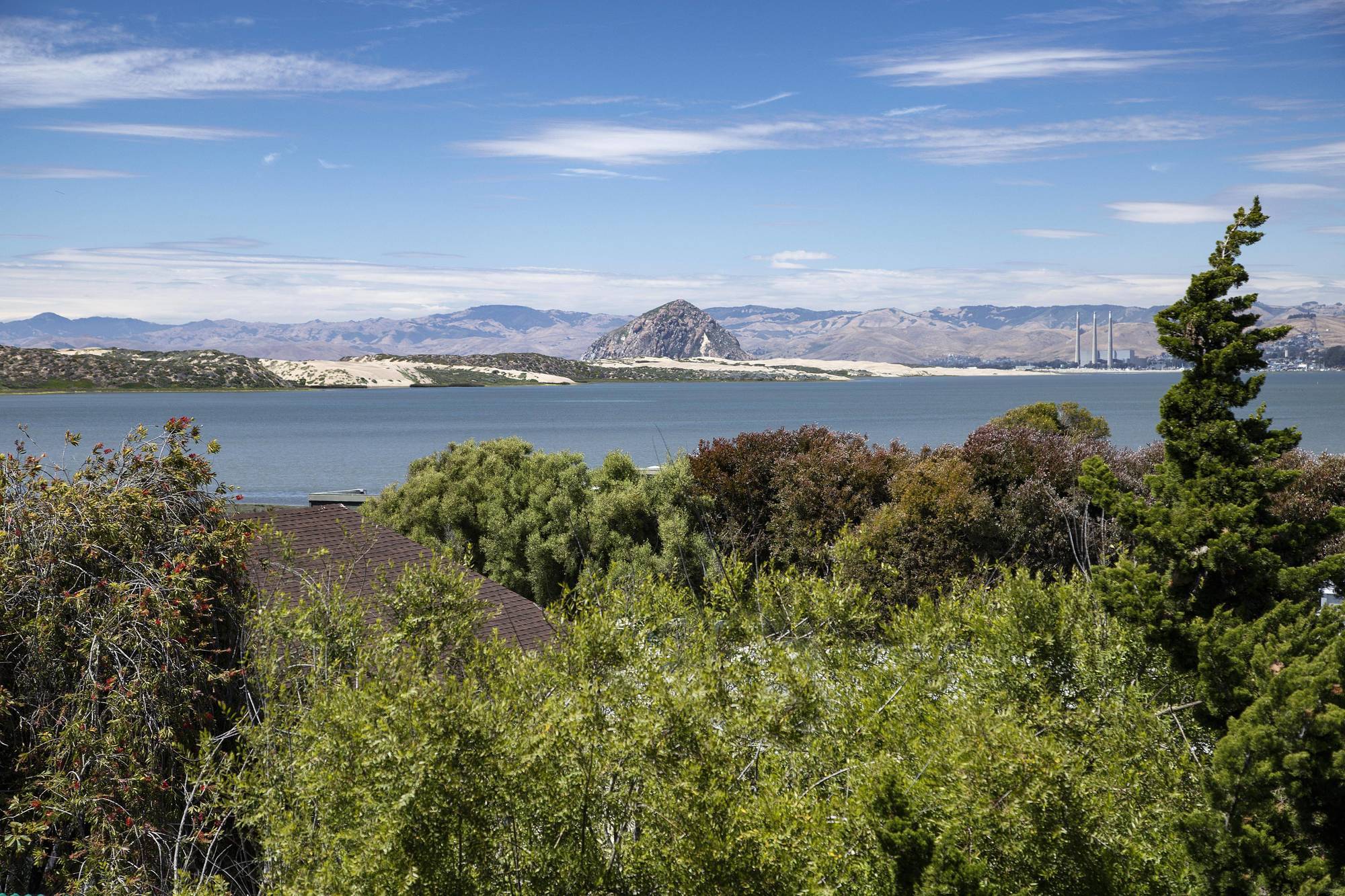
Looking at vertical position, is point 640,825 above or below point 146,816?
above

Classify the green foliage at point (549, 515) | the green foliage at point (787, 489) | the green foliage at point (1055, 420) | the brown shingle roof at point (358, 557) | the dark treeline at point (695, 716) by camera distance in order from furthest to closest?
1. the green foliage at point (1055, 420)
2. the green foliage at point (549, 515)
3. the green foliage at point (787, 489)
4. the brown shingle roof at point (358, 557)
5. the dark treeline at point (695, 716)

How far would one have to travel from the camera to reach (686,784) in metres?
8.45

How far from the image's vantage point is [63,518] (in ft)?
42.0

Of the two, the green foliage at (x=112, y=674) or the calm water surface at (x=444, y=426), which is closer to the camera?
the green foliage at (x=112, y=674)

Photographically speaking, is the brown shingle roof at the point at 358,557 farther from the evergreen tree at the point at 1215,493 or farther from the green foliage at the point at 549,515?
the evergreen tree at the point at 1215,493

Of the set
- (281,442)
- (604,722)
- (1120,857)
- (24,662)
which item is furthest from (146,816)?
(281,442)

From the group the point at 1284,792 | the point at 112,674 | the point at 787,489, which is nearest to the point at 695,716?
the point at 1284,792

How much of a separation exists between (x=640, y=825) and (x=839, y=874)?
1.78 m

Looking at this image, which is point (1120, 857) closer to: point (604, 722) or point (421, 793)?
point (604, 722)

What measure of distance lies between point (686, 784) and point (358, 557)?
11031mm

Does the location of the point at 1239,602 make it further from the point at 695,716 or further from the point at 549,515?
the point at 549,515

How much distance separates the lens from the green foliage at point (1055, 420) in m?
52.0

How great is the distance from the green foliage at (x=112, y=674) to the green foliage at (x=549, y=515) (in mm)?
18903

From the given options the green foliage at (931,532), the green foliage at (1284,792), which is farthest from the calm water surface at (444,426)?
the green foliage at (1284,792)
